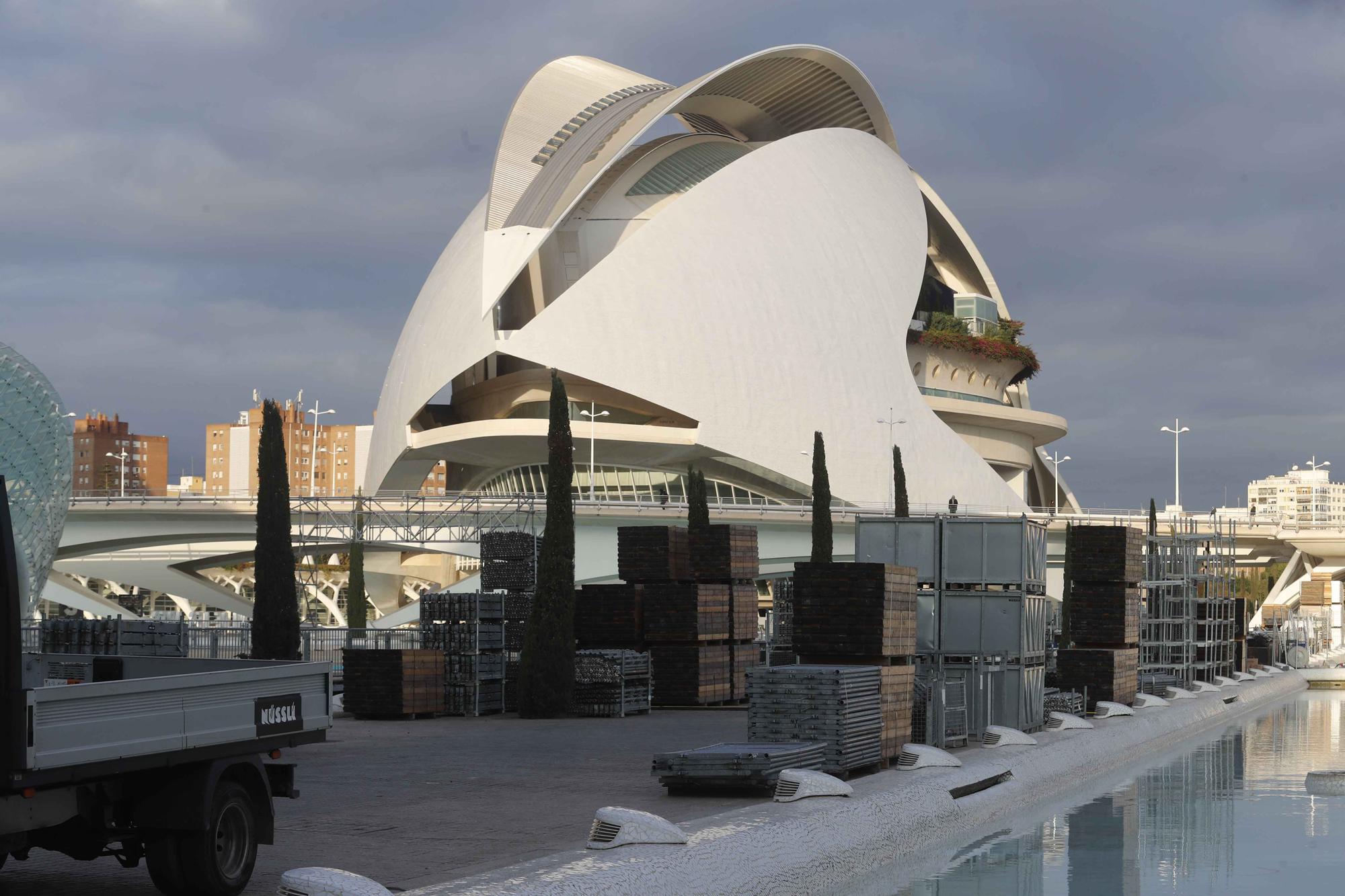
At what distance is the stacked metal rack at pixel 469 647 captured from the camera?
23531mm

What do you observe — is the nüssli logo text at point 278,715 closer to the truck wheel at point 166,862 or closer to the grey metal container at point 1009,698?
the truck wheel at point 166,862

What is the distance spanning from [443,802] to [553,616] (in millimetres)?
10615

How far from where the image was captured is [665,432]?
202 feet

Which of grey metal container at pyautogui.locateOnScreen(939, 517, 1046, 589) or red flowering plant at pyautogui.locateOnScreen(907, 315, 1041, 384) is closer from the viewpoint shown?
grey metal container at pyautogui.locateOnScreen(939, 517, 1046, 589)

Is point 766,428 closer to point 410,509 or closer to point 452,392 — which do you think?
point 452,392

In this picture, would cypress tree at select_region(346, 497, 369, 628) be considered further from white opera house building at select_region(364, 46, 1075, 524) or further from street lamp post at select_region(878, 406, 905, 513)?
street lamp post at select_region(878, 406, 905, 513)

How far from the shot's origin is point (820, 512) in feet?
129

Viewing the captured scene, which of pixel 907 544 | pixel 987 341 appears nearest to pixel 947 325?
pixel 987 341

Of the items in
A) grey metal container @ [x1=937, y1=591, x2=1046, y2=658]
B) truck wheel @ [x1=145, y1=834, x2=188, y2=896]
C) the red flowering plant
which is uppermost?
the red flowering plant

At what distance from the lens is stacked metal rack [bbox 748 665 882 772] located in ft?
44.3

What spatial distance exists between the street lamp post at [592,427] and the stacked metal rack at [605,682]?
33.5 metres

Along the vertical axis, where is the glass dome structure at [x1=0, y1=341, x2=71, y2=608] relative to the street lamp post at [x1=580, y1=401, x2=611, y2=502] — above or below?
below

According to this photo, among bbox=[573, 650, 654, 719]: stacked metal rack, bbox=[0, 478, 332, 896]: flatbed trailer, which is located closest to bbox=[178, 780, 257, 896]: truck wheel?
bbox=[0, 478, 332, 896]: flatbed trailer

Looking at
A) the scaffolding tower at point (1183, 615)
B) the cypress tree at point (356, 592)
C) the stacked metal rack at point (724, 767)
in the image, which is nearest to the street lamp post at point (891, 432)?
the cypress tree at point (356, 592)
